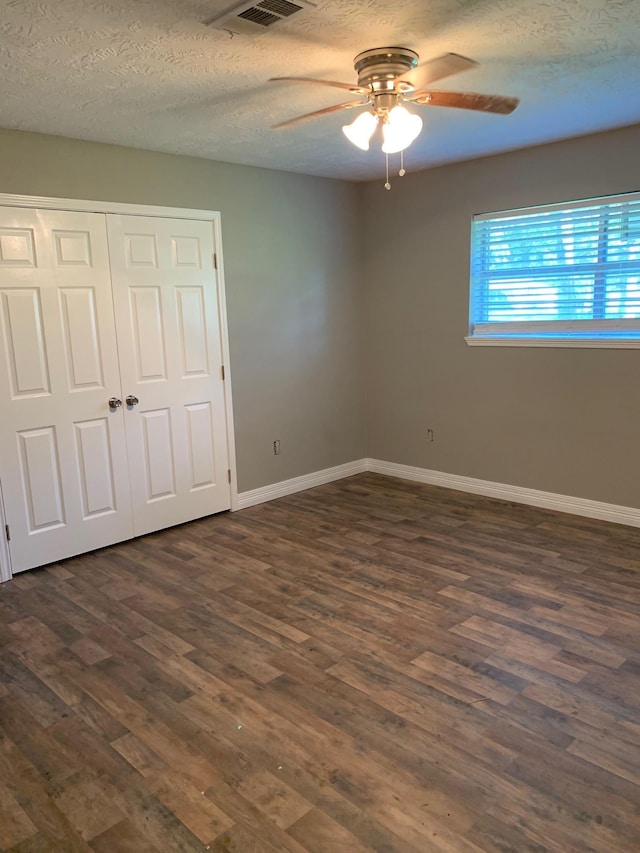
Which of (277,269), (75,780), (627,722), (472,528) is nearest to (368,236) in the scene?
(277,269)

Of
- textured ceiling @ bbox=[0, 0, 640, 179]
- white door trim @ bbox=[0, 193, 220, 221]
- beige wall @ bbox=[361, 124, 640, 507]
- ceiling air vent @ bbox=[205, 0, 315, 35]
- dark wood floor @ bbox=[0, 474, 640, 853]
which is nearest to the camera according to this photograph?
dark wood floor @ bbox=[0, 474, 640, 853]

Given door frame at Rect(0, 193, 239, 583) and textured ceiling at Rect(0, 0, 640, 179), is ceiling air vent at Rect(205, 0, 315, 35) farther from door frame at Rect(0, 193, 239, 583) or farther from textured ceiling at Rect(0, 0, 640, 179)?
door frame at Rect(0, 193, 239, 583)

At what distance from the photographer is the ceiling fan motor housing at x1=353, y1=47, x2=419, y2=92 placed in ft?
7.71

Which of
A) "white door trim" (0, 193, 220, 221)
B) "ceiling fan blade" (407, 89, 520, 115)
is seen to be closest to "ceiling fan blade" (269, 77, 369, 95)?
"ceiling fan blade" (407, 89, 520, 115)

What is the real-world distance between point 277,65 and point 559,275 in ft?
8.25

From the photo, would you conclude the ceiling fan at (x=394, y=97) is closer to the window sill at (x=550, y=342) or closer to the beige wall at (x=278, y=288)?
the beige wall at (x=278, y=288)

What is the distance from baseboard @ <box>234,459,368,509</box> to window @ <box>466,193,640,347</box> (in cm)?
158

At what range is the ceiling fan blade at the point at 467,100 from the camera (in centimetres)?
234

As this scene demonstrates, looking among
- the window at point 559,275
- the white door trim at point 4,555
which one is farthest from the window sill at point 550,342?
the white door trim at point 4,555

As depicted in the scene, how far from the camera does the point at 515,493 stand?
4.62 meters

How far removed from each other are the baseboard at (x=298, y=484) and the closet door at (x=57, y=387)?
3.49 ft

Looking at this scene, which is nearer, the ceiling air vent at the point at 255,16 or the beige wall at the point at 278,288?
the ceiling air vent at the point at 255,16

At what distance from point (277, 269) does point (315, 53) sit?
2321 millimetres

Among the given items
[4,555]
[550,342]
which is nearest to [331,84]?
[550,342]
